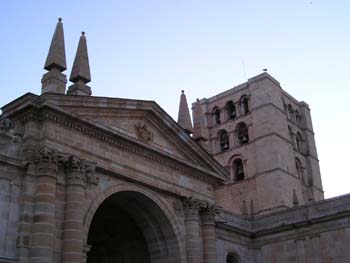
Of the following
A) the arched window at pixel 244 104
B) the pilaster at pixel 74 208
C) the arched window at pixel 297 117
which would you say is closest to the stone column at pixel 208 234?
the pilaster at pixel 74 208

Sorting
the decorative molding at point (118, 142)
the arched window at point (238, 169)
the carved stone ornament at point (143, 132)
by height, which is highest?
the arched window at point (238, 169)

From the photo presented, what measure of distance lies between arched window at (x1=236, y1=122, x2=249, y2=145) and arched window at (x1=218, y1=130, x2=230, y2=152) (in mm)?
1498

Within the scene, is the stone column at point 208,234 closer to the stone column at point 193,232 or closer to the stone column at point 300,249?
the stone column at point 193,232

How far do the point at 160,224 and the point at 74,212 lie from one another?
680 cm

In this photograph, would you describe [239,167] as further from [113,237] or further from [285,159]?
[113,237]

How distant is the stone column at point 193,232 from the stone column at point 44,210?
28.0 ft

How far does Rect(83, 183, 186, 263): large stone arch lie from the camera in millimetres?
26250

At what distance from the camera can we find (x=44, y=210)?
20750 millimetres

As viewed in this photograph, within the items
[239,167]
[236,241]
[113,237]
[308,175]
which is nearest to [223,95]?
[239,167]

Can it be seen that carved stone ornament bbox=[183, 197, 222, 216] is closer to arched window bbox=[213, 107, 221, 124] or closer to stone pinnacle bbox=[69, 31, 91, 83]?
stone pinnacle bbox=[69, 31, 91, 83]

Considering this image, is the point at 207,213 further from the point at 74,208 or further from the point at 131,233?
the point at 74,208

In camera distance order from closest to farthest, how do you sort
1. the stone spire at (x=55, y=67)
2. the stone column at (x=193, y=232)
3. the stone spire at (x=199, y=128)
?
the stone spire at (x=55, y=67) → the stone column at (x=193, y=232) → the stone spire at (x=199, y=128)

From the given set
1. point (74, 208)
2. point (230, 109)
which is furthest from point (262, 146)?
point (74, 208)

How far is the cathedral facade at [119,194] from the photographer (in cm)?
2109
